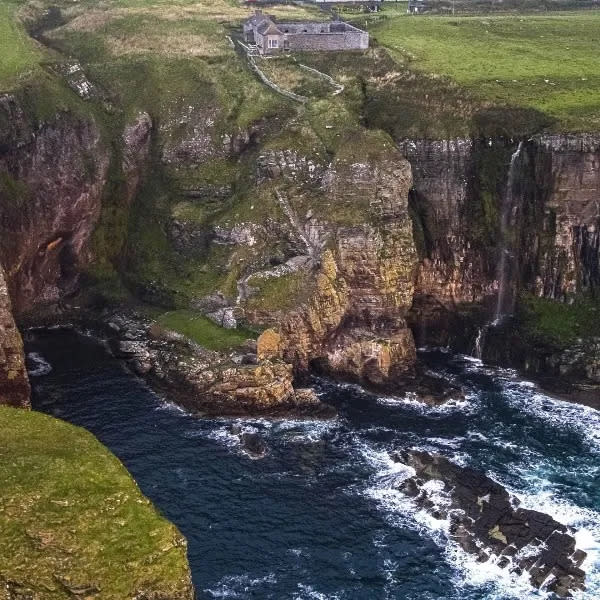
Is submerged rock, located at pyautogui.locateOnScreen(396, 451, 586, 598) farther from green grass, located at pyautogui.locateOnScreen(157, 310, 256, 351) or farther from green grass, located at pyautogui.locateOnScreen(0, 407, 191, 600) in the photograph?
green grass, located at pyautogui.locateOnScreen(0, 407, 191, 600)

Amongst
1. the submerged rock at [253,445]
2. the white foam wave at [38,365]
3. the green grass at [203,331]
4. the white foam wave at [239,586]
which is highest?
the green grass at [203,331]

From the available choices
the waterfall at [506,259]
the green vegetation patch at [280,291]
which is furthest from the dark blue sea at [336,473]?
the green vegetation patch at [280,291]

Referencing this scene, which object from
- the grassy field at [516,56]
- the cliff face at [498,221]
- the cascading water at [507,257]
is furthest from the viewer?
the grassy field at [516,56]

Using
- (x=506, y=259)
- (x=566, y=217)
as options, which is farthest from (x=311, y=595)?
(x=566, y=217)

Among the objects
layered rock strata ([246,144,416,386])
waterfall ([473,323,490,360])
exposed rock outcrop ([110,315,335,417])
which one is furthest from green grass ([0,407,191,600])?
waterfall ([473,323,490,360])

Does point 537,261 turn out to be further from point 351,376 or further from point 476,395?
point 351,376

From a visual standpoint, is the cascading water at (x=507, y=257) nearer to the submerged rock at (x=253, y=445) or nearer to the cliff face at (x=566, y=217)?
the cliff face at (x=566, y=217)
